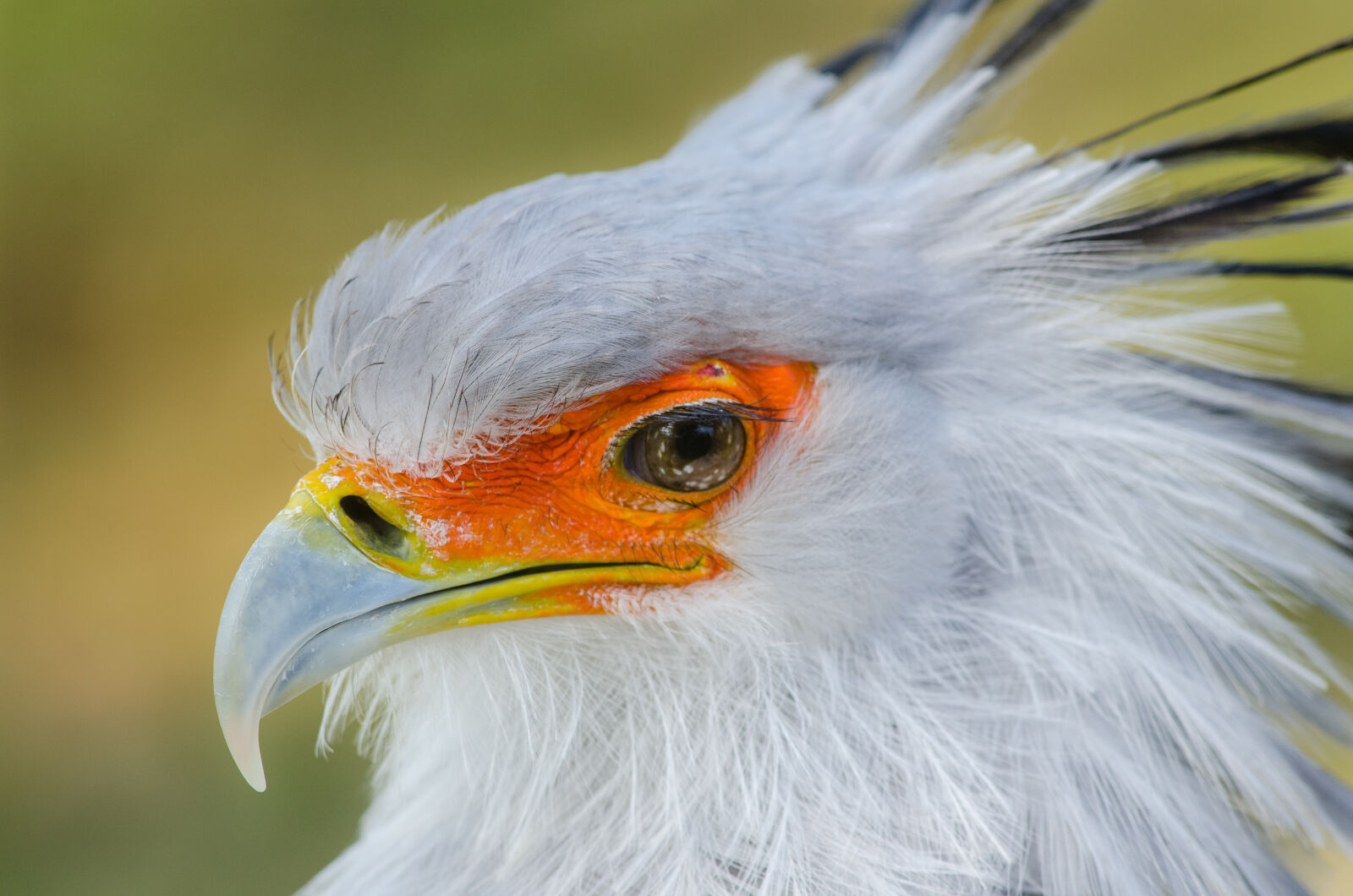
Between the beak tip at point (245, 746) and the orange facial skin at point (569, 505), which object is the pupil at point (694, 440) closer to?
the orange facial skin at point (569, 505)

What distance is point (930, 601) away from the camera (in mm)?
1315

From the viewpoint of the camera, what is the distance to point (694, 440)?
1287 millimetres

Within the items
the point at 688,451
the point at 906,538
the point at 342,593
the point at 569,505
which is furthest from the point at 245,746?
the point at 906,538

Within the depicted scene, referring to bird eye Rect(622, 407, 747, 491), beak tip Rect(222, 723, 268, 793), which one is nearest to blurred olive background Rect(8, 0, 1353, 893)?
beak tip Rect(222, 723, 268, 793)

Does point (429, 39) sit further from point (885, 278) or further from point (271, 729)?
point (885, 278)

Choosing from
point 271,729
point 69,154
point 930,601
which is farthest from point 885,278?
point 69,154

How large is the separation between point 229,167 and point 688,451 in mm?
4002

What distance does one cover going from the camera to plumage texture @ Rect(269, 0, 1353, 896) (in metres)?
1.25

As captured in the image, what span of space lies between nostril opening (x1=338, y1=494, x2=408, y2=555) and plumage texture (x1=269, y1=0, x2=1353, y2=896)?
6 cm

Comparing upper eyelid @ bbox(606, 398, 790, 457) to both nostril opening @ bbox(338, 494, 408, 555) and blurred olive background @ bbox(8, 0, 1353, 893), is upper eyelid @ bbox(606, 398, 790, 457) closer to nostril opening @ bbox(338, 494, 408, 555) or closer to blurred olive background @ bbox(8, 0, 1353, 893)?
nostril opening @ bbox(338, 494, 408, 555)

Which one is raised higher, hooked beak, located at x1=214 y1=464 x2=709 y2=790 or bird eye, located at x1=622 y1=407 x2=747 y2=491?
bird eye, located at x1=622 y1=407 x2=747 y2=491

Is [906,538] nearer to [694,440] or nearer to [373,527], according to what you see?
[694,440]

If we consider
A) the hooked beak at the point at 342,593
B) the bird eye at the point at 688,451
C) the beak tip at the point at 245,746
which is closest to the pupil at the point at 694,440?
the bird eye at the point at 688,451

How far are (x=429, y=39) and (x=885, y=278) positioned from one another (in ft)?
12.9
